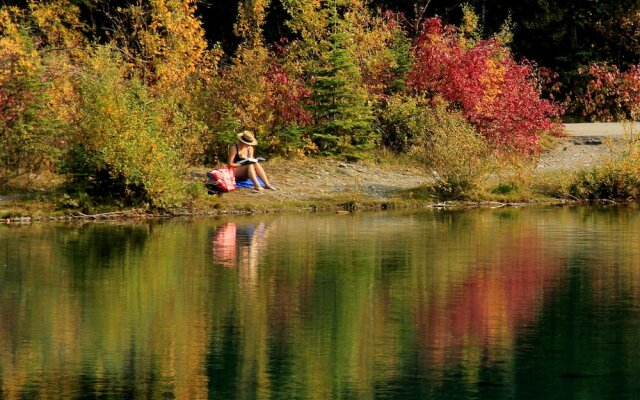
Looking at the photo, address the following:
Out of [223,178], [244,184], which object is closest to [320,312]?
[223,178]

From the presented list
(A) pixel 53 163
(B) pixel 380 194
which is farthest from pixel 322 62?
(A) pixel 53 163

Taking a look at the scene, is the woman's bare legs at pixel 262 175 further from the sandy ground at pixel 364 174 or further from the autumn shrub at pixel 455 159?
the autumn shrub at pixel 455 159

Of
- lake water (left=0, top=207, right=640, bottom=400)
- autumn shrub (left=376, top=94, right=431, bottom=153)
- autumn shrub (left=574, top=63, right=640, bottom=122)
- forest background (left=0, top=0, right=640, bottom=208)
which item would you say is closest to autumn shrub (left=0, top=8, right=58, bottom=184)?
forest background (left=0, top=0, right=640, bottom=208)

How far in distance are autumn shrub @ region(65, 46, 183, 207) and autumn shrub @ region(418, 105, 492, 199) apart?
5.73m

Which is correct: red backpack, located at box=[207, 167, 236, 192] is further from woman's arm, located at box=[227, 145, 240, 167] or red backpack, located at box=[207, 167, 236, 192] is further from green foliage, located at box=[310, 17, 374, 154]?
green foliage, located at box=[310, 17, 374, 154]

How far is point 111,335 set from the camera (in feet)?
52.5

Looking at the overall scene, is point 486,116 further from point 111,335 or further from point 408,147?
point 111,335

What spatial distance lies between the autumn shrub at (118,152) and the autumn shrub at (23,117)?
909mm

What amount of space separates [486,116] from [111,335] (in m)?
23.5

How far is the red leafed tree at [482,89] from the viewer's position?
1495 inches

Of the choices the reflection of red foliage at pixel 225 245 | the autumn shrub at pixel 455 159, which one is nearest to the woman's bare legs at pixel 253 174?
the autumn shrub at pixel 455 159

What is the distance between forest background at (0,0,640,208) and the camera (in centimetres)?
3062

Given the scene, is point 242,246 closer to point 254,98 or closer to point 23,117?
point 23,117

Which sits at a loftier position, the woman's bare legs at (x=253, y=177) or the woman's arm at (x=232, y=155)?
the woman's arm at (x=232, y=155)
